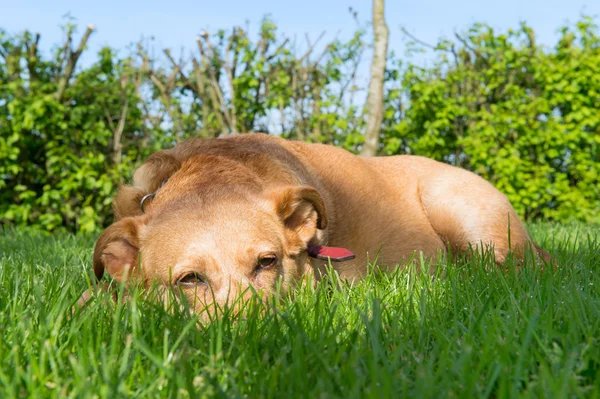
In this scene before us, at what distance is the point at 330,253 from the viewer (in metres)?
3.43

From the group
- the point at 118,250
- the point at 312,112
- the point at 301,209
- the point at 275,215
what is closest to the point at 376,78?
the point at 312,112

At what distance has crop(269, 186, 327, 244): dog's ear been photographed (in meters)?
3.36

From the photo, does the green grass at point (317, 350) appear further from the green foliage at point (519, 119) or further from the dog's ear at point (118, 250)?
the green foliage at point (519, 119)

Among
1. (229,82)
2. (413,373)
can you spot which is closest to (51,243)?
(229,82)

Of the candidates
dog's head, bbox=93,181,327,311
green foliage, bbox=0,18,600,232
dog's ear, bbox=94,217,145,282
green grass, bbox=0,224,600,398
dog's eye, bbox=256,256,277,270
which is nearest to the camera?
green grass, bbox=0,224,600,398

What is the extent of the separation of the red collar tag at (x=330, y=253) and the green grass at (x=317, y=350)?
22.2 inches

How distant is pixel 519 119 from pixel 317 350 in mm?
8888

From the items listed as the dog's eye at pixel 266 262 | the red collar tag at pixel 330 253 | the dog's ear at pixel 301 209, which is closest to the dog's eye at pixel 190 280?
the dog's eye at pixel 266 262

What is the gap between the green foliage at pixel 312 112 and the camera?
898cm

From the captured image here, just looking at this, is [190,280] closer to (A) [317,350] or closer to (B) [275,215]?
(B) [275,215]

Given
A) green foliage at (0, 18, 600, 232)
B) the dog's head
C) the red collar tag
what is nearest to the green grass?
the dog's head

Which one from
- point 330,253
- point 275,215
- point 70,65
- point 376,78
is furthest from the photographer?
point 376,78

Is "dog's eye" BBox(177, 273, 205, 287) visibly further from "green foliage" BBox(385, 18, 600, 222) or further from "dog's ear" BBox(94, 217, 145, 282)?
"green foliage" BBox(385, 18, 600, 222)

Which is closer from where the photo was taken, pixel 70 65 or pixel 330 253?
pixel 330 253
